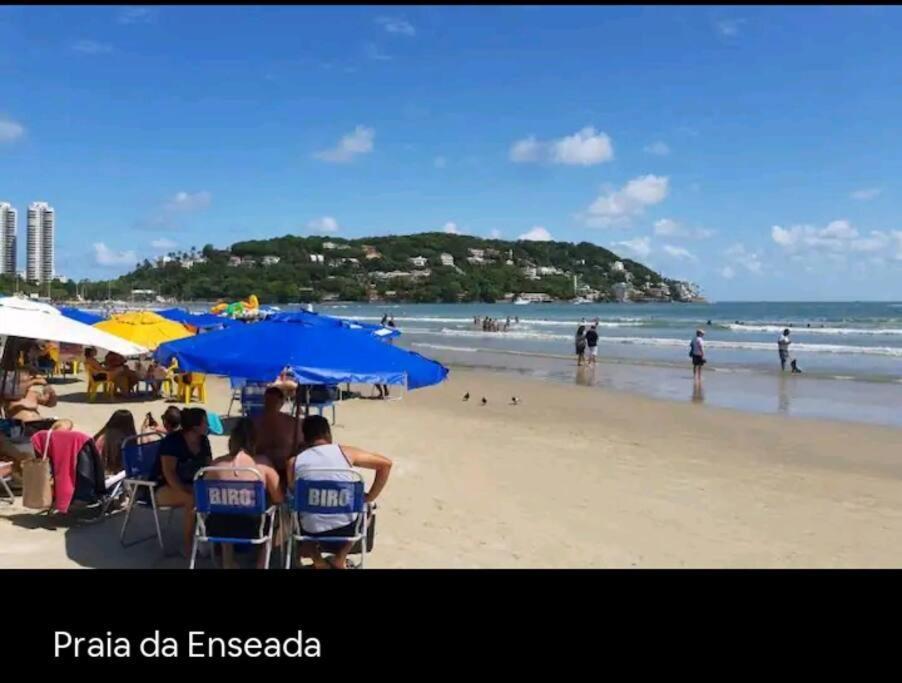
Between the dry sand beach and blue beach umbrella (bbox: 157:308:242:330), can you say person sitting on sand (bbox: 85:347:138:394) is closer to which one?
the dry sand beach

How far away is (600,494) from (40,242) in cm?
16985

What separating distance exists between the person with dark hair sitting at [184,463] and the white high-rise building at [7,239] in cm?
14254

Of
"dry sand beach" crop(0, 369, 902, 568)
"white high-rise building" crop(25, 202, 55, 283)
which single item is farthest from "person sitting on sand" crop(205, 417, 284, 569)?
"white high-rise building" crop(25, 202, 55, 283)

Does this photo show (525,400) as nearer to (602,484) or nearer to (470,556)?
(602,484)

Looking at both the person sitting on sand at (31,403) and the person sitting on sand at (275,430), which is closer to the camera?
the person sitting on sand at (275,430)

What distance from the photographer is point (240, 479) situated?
16.5 feet

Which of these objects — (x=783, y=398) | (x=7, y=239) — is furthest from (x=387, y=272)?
(x=783, y=398)

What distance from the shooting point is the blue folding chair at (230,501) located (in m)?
4.98

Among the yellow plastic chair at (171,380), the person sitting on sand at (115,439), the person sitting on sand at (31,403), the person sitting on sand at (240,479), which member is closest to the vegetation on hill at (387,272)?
the yellow plastic chair at (171,380)

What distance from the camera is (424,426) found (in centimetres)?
1248

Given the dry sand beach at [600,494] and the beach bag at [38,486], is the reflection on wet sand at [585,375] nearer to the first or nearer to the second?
the dry sand beach at [600,494]
